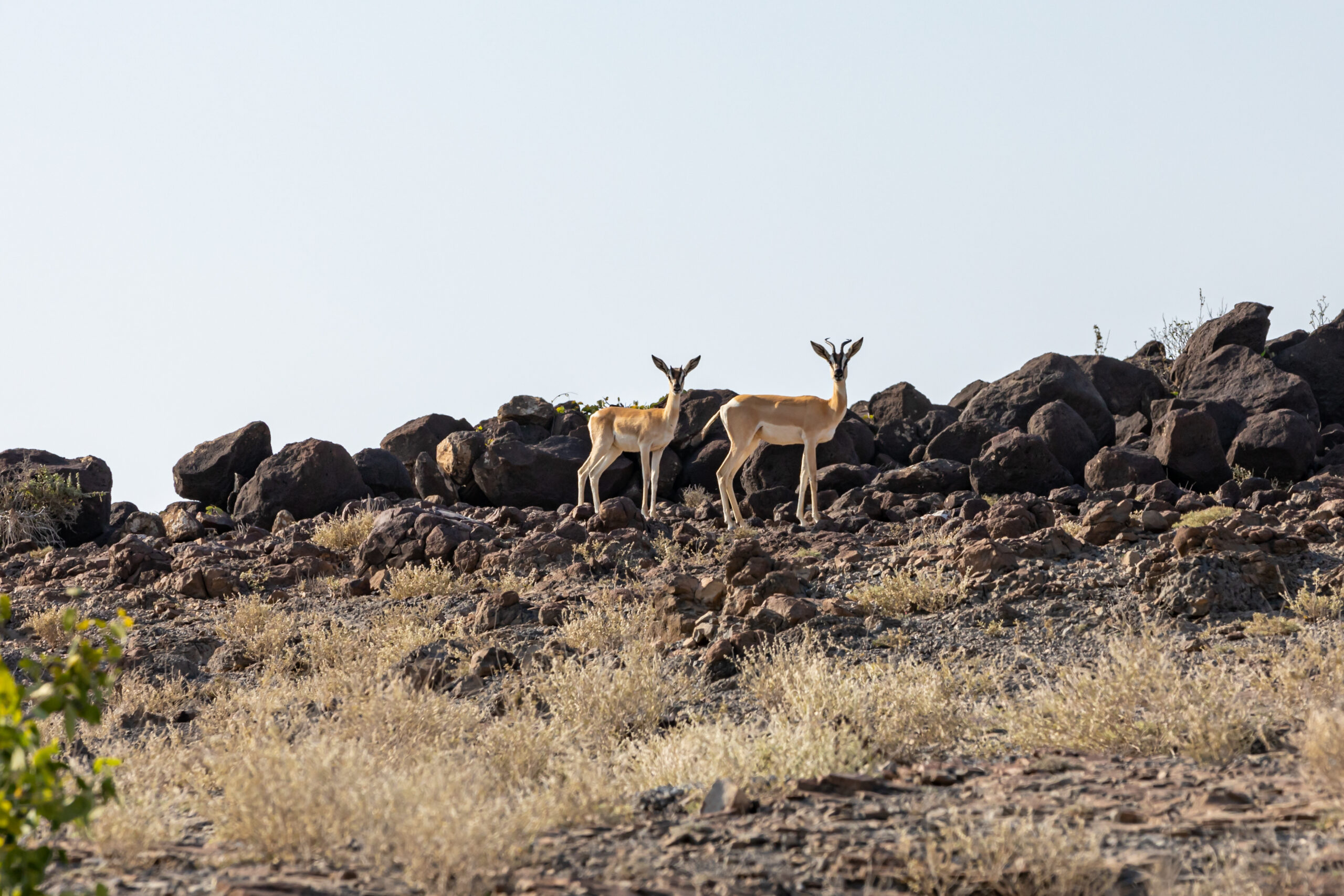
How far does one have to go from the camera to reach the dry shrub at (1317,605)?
26.5 ft

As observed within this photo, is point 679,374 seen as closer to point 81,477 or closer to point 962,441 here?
point 962,441

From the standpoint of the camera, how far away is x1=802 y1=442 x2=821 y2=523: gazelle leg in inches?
622

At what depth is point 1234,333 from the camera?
23.2 m

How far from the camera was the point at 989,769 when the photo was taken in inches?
210

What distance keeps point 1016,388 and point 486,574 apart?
40.8 feet

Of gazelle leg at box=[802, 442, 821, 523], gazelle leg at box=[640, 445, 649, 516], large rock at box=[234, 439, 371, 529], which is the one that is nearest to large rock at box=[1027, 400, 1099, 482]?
gazelle leg at box=[802, 442, 821, 523]

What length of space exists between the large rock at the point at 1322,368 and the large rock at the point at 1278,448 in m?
→ 4.77

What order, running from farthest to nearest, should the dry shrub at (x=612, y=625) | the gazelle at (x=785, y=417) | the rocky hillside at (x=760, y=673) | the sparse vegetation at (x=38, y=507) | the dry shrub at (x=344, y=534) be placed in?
the sparse vegetation at (x=38, y=507), the gazelle at (x=785, y=417), the dry shrub at (x=344, y=534), the dry shrub at (x=612, y=625), the rocky hillside at (x=760, y=673)

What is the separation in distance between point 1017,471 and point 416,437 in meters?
12.3

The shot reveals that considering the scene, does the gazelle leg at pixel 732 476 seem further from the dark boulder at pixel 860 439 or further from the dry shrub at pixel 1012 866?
the dry shrub at pixel 1012 866

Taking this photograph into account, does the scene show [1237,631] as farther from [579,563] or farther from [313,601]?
[313,601]

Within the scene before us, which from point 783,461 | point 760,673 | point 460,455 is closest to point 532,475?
point 460,455

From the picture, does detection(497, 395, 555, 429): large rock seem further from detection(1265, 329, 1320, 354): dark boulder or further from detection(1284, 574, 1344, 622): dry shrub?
detection(1284, 574, 1344, 622): dry shrub

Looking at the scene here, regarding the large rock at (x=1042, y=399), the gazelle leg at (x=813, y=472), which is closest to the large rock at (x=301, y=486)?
the gazelle leg at (x=813, y=472)
